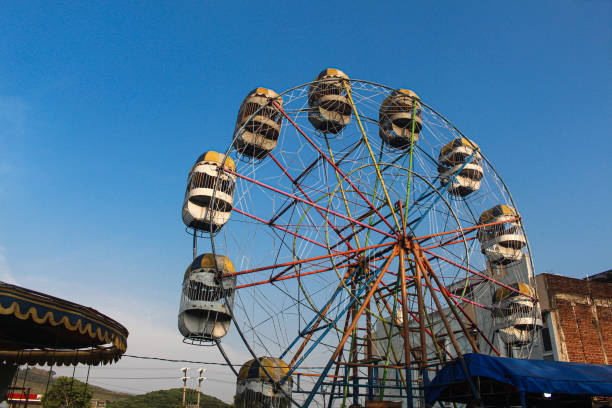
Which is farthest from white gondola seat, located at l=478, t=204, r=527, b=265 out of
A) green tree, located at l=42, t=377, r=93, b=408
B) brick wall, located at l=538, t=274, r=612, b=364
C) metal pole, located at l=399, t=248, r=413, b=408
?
green tree, located at l=42, t=377, r=93, b=408

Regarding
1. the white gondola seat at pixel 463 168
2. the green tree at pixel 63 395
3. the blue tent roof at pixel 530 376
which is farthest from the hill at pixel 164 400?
the blue tent roof at pixel 530 376

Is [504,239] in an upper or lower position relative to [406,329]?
upper

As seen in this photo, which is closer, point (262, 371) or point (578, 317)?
point (262, 371)

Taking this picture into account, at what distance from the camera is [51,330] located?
11.0m

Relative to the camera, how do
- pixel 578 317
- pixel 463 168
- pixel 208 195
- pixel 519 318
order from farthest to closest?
pixel 578 317, pixel 463 168, pixel 519 318, pixel 208 195

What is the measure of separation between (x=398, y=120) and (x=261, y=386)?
1288 centimetres

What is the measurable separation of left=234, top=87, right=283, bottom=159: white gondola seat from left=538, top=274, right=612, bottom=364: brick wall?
16.6m

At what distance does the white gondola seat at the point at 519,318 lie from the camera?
66.2 feet

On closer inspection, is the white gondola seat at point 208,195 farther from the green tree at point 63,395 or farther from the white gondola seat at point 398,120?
the green tree at point 63,395

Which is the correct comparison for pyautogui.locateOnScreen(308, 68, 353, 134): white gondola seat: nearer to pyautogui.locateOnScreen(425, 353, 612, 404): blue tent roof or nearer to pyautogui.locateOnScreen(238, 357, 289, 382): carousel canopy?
pyautogui.locateOnScreen(238, 357, 289, 382): carousel canopy

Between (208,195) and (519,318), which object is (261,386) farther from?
(519,318)

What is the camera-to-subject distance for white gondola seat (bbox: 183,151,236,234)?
17.6 meters

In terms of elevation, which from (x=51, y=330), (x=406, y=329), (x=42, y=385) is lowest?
(x=51, y=330)

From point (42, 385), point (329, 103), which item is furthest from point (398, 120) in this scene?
point (42, 385)
